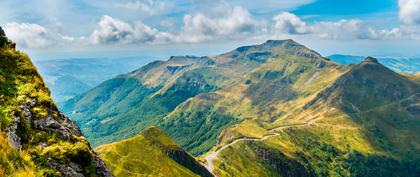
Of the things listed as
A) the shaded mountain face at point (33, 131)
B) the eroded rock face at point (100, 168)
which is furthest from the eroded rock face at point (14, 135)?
the eroded rock face at point (100, 168)

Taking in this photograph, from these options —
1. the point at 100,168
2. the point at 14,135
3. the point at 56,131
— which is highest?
the point at 14,135

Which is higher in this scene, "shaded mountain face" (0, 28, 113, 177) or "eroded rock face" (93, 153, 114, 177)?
"shaded mountain face" (0, 28, 113, 177)

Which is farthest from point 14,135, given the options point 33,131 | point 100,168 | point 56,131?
point 100,168

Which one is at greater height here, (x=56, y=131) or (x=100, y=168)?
(x=56, y=131)

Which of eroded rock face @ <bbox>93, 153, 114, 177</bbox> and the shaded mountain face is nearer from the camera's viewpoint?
the shaded mountain face

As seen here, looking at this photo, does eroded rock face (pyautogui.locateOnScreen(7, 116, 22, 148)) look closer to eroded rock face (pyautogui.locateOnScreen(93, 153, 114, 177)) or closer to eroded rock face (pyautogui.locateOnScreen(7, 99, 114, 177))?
eroded rock face (pyautogui.locateOnScreen(7, 99, 114, 177))

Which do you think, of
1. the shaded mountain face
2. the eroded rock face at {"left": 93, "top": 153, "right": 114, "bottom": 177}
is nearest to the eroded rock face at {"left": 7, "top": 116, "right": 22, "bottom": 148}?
the shaded mountain face

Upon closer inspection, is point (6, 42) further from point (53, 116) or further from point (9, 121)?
point (9, 121)

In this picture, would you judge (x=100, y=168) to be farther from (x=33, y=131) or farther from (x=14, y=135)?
(x=14, y=135)

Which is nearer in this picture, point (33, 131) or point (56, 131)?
point (33, 131)
